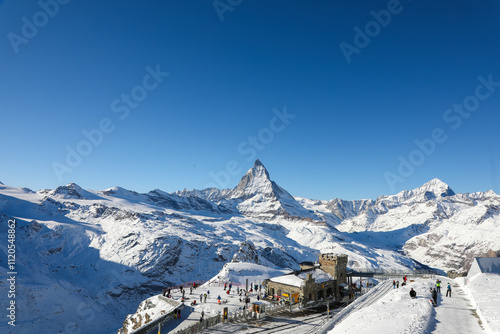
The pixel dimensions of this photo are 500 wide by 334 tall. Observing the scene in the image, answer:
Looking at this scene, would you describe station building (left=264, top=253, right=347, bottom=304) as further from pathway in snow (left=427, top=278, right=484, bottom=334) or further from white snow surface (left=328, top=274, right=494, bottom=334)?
pathway in snow (left=427, top=278, right=484, bottom=334)

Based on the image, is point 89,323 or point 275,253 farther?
point 275,253

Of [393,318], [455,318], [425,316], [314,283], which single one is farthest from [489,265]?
[393,318]

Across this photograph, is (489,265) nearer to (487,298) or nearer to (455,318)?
(487,298)

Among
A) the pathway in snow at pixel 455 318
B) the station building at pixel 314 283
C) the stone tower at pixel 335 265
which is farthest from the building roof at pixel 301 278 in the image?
the pathway in snow at pixel 455 318

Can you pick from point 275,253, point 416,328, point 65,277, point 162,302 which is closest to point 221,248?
point 275,253

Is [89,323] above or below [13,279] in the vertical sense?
below

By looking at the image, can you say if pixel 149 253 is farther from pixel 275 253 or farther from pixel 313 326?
pixel 313 326

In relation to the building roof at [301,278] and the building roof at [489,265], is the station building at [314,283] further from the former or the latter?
the building roof at [489,265]
